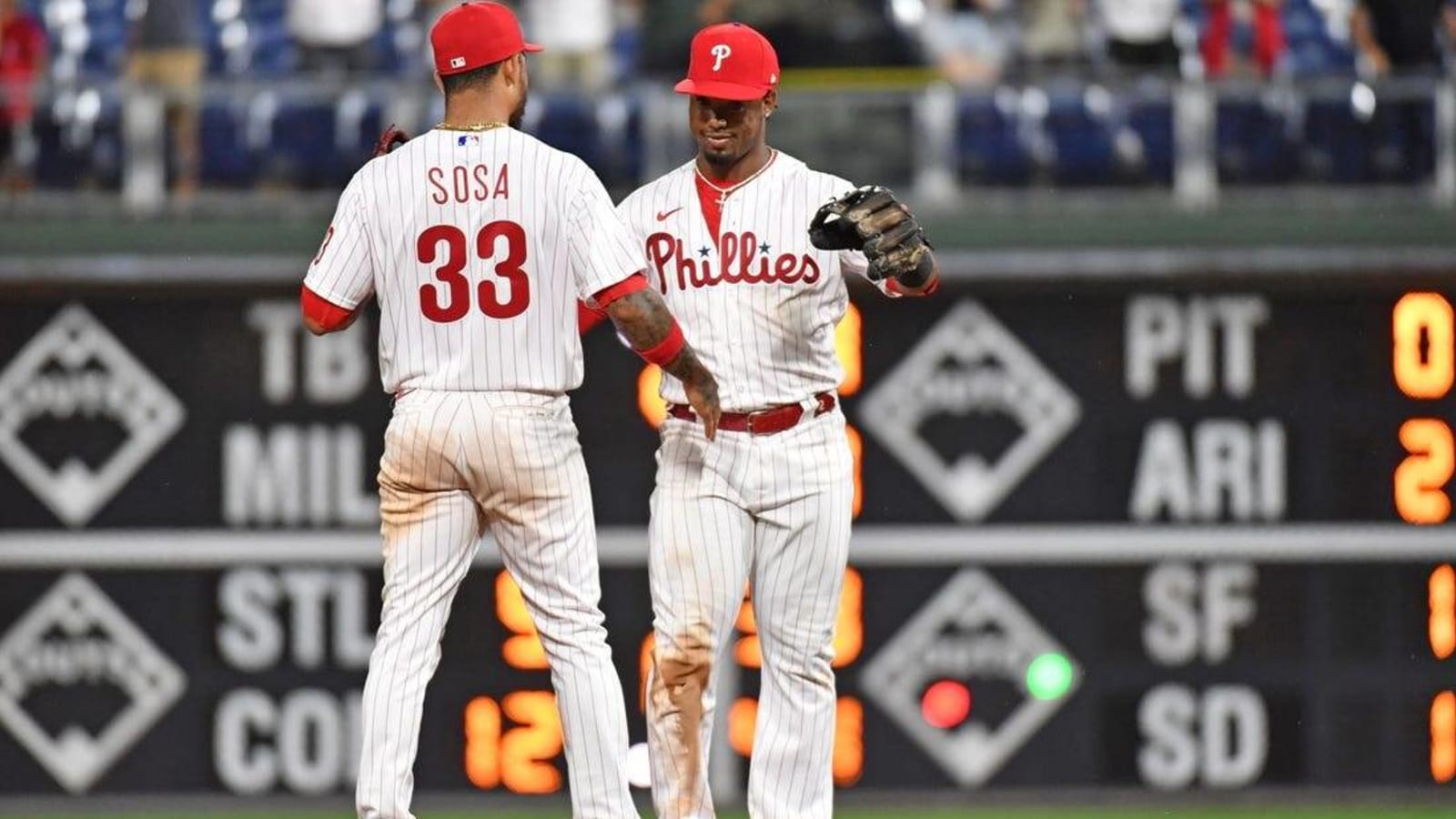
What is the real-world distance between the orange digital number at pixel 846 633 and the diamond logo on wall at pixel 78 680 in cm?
178

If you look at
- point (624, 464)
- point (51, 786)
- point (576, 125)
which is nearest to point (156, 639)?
point (51, 786)

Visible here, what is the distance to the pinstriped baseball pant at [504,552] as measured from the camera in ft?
21.1

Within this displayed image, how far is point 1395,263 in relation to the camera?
8.82m

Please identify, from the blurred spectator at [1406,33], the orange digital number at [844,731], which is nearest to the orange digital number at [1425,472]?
the orange digital number at [844,731]

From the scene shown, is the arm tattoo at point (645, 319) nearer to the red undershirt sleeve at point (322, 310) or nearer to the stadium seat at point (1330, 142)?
the red undershirt sleeve at point (322, 310)

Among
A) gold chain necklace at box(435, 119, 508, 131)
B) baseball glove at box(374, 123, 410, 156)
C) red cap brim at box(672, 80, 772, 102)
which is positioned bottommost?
baseball glove at box(374, 123, 410, 156)

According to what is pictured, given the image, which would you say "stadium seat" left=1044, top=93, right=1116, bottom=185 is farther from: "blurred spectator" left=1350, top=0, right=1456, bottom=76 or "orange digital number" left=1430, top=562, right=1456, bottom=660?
"orange digital number" left=1430, top=562, right=1456, bottom=660

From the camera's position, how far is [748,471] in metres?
6.88

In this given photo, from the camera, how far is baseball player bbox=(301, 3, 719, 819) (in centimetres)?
641

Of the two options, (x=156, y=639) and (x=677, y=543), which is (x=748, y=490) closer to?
(x=677, y=543)

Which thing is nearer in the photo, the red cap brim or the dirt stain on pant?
the red cap brim

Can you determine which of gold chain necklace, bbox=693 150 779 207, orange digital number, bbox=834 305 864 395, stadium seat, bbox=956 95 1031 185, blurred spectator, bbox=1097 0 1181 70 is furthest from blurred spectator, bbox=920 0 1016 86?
gold chain necklace, bbox=693 150 779 207

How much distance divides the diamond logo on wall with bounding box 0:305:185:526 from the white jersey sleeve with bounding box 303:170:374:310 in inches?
99.0

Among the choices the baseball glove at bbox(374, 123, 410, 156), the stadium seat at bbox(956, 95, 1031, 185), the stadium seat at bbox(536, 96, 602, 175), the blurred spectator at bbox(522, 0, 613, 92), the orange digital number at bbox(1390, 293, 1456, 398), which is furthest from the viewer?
the blurred spectator at bbox(522, 0, 613, 92)
